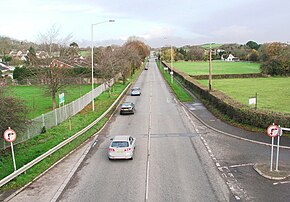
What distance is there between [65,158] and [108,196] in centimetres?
588

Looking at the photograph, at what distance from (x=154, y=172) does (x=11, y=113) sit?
26.5 ft

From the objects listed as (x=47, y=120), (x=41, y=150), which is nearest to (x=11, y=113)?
(x=41, y=150)

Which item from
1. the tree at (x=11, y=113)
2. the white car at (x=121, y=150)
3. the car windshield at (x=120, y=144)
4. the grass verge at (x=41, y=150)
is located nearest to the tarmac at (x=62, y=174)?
the grass verge at (x=41, y=150)

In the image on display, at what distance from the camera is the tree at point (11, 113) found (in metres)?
16.1

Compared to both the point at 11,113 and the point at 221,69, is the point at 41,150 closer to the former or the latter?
the point at 11,113

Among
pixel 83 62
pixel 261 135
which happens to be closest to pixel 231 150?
pixel 261 135

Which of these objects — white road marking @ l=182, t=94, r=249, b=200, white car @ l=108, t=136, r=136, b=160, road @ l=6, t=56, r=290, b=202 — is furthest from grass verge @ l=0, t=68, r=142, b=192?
white road marking @ l=182, t=94, r=249, b=200

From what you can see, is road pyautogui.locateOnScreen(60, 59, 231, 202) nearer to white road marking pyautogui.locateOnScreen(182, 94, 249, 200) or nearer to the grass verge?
white road marking pyautogui.locateOnScreen(182, 94, 249, 200)

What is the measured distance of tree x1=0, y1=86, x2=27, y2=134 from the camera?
633 inches

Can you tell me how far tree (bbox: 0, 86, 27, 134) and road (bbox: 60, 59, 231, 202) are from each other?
4.17 metres

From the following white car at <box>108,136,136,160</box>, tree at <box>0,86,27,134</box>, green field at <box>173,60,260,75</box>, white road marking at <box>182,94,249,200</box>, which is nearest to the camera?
white road marking at <box>182,94,249,200</box>

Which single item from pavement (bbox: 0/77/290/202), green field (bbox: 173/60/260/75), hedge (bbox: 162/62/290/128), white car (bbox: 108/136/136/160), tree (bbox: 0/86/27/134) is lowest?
pavement (bbox: 0/77/290/202)

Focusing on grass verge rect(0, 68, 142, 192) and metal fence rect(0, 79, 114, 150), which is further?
metal fence rect(0, 79, 114, 150)

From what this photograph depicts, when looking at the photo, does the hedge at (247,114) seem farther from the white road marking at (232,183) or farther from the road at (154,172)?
the white road marking at (232,183)
